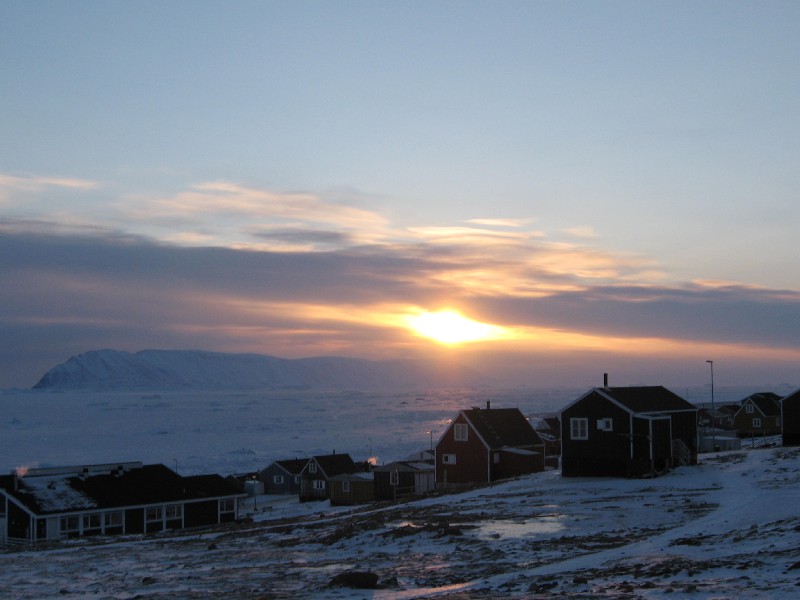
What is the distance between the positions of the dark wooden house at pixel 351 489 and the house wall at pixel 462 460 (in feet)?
20.6

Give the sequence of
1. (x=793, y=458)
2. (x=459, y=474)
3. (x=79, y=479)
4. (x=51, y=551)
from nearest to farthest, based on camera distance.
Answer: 1. (x=51, y=551)
2. (x=793, y=458)
3. (x=79, y=479)
4. (x=459, y=474)

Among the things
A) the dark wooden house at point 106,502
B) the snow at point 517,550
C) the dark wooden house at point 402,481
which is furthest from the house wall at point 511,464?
the dark wooden house at point 106,502

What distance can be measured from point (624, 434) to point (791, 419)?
19061 mm

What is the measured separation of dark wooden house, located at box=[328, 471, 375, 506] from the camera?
220 ft

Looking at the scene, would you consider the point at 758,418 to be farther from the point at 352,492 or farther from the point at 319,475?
the point at 352,492

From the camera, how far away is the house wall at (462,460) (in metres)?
61.4

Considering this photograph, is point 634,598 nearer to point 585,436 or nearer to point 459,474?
point 585,436

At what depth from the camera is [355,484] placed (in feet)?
224

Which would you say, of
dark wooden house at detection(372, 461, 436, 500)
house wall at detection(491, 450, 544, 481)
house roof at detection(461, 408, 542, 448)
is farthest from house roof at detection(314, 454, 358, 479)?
house wall at detection(491, 450, 544, 481)

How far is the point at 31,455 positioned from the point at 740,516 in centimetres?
12742

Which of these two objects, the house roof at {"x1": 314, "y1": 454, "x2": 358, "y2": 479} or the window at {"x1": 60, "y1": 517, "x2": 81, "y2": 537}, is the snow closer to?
the window at {"x1": 60, "y1": 517, "x2": 81, "y2": 537}

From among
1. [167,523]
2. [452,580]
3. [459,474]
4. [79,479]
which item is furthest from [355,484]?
[452,580]

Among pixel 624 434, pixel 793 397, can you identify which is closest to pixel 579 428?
pixel 624 434

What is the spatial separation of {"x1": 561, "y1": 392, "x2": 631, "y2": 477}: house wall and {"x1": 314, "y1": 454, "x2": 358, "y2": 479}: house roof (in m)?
32.1
